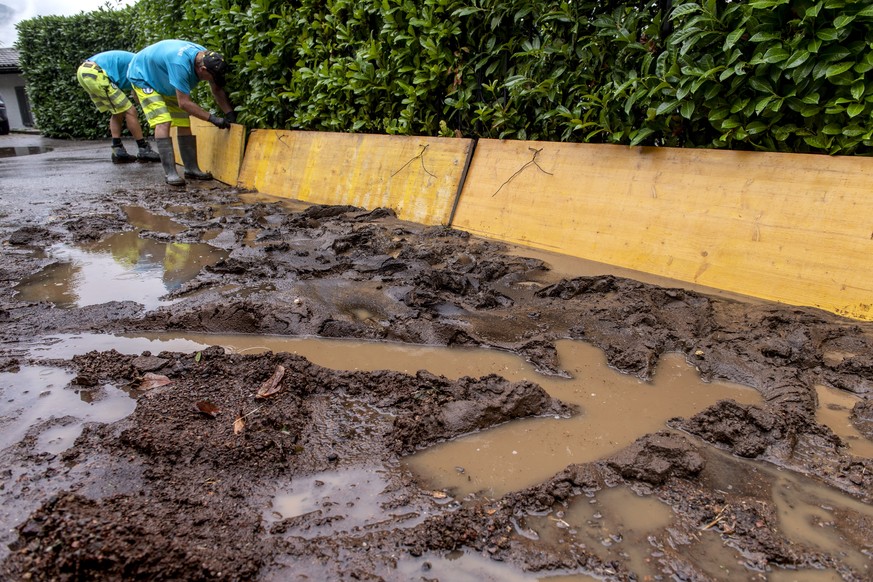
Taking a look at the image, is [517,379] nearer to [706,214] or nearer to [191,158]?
[706,214]

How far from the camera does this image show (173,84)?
23.7 feet

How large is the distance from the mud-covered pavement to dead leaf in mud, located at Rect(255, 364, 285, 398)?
2 centimetres

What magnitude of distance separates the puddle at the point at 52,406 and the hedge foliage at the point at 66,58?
16.4 metres

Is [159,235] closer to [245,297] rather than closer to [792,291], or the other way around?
[245,297]

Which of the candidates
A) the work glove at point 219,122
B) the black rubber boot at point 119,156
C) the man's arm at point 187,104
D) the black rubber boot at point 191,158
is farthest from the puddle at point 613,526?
the black rubber boot at point 119,156

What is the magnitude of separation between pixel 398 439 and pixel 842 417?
1.68 metres

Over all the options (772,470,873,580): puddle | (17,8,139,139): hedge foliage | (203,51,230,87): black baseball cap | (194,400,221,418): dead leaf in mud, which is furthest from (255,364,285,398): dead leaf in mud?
(17,8,139,139): hedge foliage

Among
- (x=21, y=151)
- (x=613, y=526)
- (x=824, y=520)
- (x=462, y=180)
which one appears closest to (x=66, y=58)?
(x=21, y=151)

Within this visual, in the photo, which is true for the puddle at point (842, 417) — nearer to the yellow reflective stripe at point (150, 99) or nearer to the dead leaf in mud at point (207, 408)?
the dead leaf in mud at point (207, 408)

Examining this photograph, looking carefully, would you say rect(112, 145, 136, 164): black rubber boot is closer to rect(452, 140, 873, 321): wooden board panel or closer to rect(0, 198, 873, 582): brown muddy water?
rect(0, 198, 873, 582): brown muddy water

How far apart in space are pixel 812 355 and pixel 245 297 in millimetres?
2912

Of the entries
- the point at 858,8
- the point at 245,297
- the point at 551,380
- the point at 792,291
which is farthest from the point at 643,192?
the point at 245,297

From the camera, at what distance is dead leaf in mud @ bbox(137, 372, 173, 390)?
218cm

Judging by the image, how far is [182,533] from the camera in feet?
4.59
